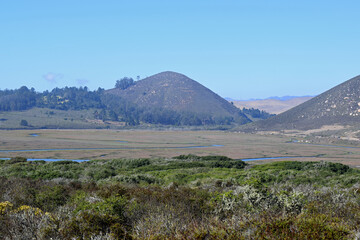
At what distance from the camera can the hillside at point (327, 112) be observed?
12094 centimetres

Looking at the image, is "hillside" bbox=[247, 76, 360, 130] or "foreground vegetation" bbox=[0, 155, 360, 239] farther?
"hillside" bbox=[247, 76, 360, 130]

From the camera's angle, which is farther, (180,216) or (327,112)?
(327,112)

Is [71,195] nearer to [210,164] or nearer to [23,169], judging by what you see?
[23,169]

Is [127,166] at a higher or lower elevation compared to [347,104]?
lower

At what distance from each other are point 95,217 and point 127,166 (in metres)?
25.3

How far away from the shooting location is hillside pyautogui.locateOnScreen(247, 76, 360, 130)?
121 metres

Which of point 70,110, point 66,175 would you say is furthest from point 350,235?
point 70,110

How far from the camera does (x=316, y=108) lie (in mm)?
137000

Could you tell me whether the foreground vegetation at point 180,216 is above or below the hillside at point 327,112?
below

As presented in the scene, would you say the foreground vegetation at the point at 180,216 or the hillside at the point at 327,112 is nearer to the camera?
the foreground vegetation at the point at 180,216

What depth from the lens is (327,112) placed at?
426 feet

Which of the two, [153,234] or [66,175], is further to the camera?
[66,175]

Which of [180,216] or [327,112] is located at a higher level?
[327,112]

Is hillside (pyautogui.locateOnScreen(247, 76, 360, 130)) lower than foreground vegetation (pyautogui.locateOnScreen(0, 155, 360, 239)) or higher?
higher
